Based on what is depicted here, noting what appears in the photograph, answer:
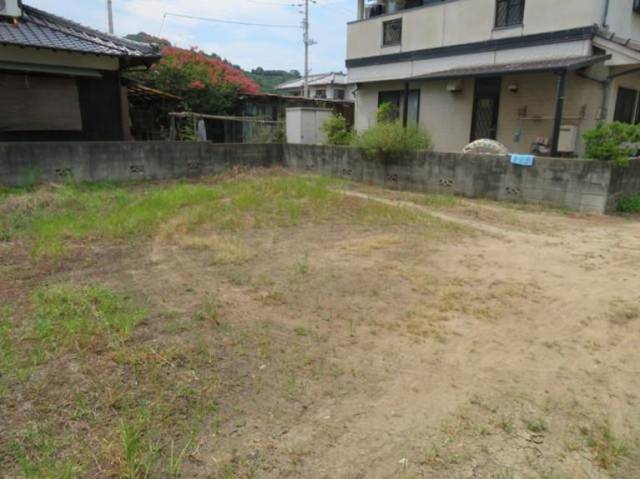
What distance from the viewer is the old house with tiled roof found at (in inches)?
353

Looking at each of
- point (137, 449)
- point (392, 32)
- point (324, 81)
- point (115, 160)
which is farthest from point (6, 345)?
point (324, 81)

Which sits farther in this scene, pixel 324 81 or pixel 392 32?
pixel 324 81

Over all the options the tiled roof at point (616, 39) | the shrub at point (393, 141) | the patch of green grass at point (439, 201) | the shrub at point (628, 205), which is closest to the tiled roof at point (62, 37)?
the shrub at point (393, 141)

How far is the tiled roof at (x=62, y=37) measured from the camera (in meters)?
8.62

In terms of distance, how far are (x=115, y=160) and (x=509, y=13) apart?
9795 millimetres

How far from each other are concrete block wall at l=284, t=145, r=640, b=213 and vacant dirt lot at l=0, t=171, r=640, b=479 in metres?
2.04

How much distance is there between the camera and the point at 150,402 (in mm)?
2387

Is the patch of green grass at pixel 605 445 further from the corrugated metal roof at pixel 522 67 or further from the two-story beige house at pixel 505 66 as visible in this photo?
the corrugated metal roof at pixel 522 67

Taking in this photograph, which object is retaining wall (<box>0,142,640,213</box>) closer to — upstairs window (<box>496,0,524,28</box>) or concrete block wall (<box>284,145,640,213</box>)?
concrete block wall (<box>284,145,640,213</box>)

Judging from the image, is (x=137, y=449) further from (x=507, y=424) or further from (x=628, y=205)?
(x=628, y=205)

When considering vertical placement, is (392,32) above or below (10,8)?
above

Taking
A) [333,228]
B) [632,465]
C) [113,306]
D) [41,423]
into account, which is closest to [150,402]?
[41,423]

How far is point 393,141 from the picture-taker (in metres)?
10.0

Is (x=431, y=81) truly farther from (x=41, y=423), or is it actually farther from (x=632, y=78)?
(x=41, y=423)
